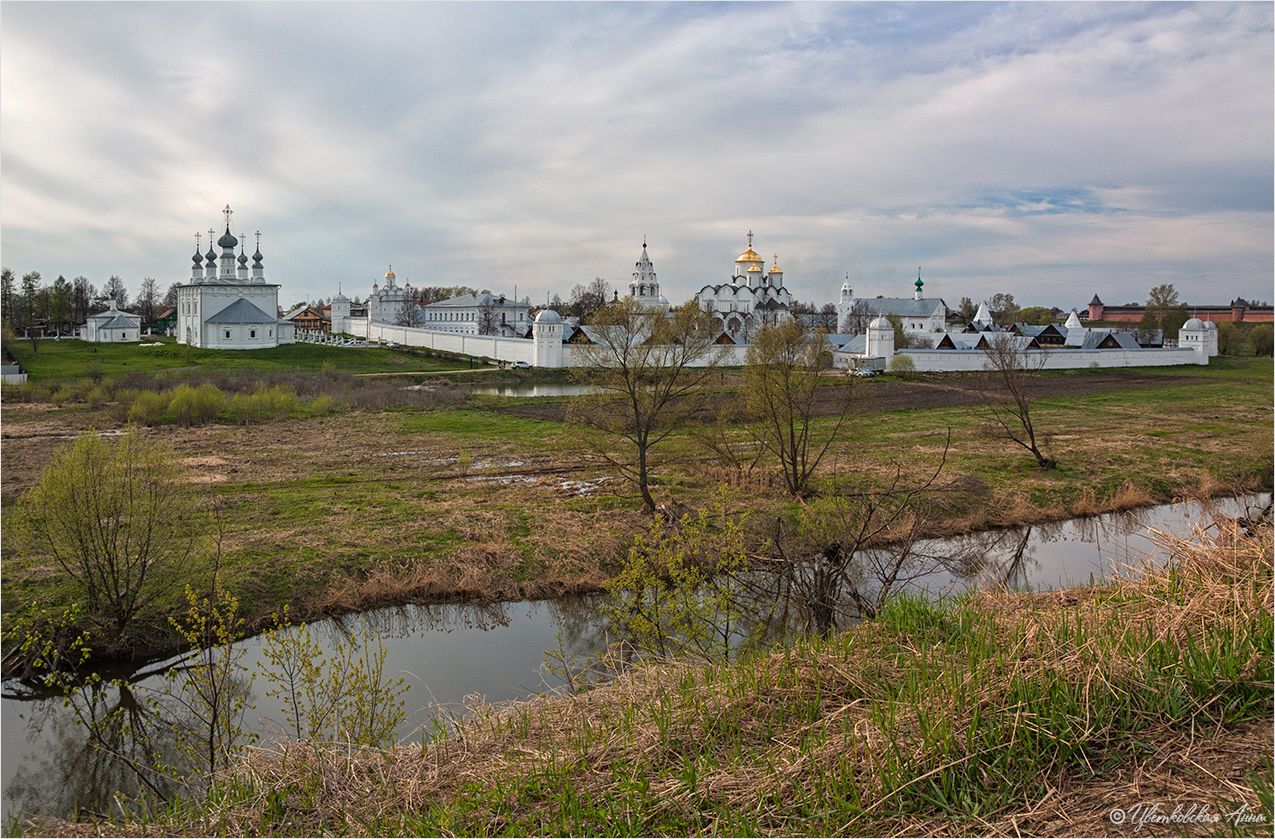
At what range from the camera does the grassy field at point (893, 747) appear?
3143mm

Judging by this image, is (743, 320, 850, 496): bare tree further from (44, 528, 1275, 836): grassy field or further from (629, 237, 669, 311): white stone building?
(629, 237, 669, 311): white stone building

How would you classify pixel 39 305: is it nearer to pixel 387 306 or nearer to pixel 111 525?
pixel 387 306

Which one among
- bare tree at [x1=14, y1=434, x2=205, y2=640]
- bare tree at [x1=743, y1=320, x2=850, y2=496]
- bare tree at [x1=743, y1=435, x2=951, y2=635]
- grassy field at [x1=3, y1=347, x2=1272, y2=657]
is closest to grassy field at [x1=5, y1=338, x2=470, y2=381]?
grassy field at [x1=3, y1=347, x2=1272, y2=657]

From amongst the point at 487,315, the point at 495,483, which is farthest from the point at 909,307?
the point at 495,483

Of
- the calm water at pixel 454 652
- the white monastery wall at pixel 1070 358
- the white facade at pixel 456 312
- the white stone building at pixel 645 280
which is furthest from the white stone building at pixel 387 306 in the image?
the calm water at pixel 454 652

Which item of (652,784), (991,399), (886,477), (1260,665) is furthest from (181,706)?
(991,399)

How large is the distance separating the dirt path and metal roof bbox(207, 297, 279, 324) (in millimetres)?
30595

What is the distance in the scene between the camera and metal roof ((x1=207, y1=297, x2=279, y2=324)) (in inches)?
2128

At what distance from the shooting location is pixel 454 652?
970cm

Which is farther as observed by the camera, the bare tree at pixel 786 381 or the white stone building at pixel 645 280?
the white stone building at pixel 645 280

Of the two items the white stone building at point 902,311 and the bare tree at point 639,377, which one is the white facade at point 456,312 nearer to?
the white stone building at point 902,311

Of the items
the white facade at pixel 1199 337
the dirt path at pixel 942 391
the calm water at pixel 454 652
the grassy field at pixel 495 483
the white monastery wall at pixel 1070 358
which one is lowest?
the calm water at pixel 454 652

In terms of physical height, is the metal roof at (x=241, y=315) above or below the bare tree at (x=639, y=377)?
above

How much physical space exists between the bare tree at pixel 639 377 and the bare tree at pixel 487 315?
197 feet
